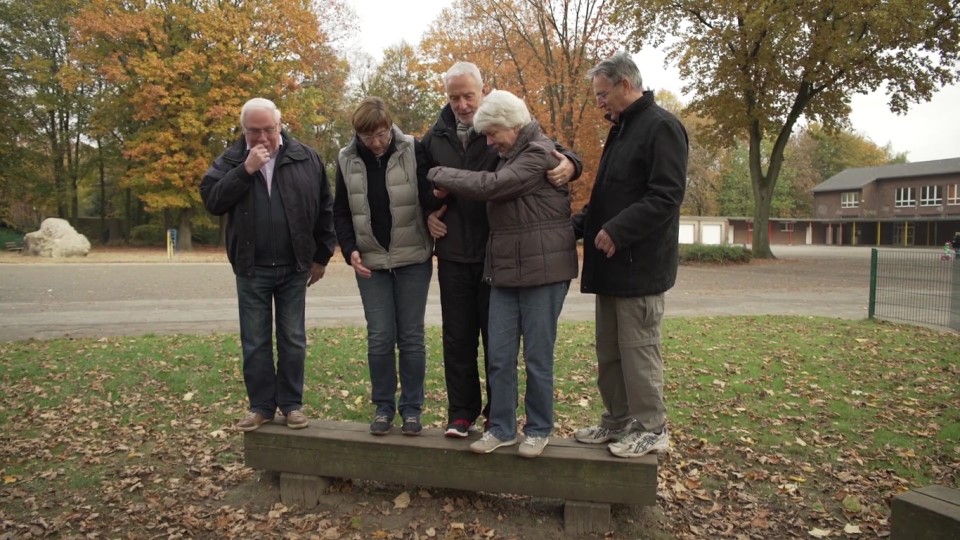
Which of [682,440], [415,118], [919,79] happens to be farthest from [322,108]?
[682,440]

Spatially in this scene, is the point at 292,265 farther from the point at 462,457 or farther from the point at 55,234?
the point at 55,234

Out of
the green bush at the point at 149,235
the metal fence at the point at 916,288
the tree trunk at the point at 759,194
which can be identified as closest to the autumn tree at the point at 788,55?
the tree trunk at the point at 759,194

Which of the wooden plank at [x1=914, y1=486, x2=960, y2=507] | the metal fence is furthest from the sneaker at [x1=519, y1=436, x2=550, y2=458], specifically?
the metal fence

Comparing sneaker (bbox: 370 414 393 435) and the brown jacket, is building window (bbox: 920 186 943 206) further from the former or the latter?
sneaker (bbox: 370 414 393 435)

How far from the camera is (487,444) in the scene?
12.1ft

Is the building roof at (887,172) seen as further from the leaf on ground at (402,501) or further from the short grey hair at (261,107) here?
the short grey hair at (261,107)

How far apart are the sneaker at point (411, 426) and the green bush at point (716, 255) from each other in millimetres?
25559

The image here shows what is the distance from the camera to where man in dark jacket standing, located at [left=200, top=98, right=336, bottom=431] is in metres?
3.93

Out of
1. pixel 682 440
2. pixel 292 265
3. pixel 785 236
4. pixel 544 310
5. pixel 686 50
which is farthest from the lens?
pixel 785 236

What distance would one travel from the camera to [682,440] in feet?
17.5

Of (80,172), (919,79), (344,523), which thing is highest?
(919,79)

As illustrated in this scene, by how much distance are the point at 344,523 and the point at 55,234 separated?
2975 centimetres

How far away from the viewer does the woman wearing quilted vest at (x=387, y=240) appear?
3898mm

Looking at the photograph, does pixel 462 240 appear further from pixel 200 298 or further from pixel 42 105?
pixel 42 105
